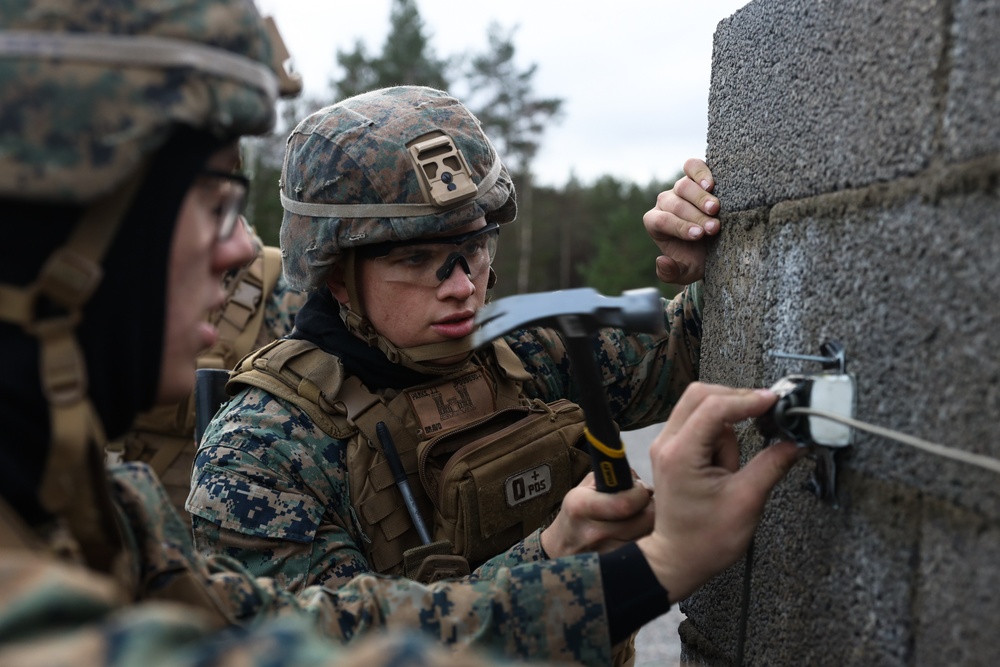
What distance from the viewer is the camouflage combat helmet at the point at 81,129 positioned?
1.46 m

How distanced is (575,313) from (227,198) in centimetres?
73

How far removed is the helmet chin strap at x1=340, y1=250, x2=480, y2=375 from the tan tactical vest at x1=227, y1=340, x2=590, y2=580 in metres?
0.06

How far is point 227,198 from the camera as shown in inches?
69.7

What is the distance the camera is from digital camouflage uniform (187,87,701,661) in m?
2.60

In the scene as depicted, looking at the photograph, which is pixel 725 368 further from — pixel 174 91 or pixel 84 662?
pixel 84 662

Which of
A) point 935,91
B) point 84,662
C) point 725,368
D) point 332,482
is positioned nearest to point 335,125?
point 332,482

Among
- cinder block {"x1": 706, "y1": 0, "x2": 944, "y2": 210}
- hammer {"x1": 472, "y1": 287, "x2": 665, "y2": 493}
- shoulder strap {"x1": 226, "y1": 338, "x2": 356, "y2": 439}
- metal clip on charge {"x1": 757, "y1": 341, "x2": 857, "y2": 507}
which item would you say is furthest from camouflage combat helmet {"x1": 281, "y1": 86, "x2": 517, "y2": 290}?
metal clip on charge {"x1": 757, "y1": 341, "x2": 857, "y2": 507}

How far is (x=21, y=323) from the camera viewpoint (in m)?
1.48

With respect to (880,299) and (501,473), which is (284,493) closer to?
(501,473)

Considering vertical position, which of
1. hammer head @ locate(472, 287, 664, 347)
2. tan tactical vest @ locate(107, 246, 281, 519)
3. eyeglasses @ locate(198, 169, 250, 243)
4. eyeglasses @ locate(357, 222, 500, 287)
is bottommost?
tan tactical vest @ locate(107, 246, 281, 519)

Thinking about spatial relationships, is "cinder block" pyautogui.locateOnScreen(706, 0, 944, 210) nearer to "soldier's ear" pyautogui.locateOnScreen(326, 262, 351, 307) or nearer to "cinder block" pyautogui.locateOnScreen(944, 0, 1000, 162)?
"cinder block" pyautogui.locateOnScreen(944, 0, 1000, 162)

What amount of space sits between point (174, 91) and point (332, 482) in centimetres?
149

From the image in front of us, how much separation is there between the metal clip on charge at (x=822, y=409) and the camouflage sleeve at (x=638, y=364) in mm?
1231

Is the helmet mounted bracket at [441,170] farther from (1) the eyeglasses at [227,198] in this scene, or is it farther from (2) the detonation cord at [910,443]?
(2) the detonation cord at [910,443]
